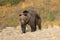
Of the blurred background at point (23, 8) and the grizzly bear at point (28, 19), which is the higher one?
the grizzly bear at point (28, 19)

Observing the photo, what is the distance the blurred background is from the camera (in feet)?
74.5

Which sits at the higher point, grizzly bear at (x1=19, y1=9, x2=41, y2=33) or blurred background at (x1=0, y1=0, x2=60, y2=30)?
grizzly bear at (x1=19, y1=9, x2=41, y2=33)

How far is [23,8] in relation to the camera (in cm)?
2559

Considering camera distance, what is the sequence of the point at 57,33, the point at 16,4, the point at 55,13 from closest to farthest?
the point at 57,33, the point at 55,13, the point at 16,4

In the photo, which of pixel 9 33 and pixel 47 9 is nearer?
pixel 9 33

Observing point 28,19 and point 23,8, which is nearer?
point 28,19

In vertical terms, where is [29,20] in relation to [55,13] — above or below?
above

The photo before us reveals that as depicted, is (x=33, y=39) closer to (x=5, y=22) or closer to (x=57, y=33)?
(x=57, y=33)

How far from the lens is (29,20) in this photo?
41.8ft

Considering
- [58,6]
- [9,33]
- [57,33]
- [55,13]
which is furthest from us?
[58,6]

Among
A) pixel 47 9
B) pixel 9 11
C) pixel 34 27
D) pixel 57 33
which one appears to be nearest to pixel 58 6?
pixel 47 9

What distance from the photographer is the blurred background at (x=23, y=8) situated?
74.5ft

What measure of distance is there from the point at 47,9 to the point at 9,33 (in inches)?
526

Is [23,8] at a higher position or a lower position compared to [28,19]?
lower
